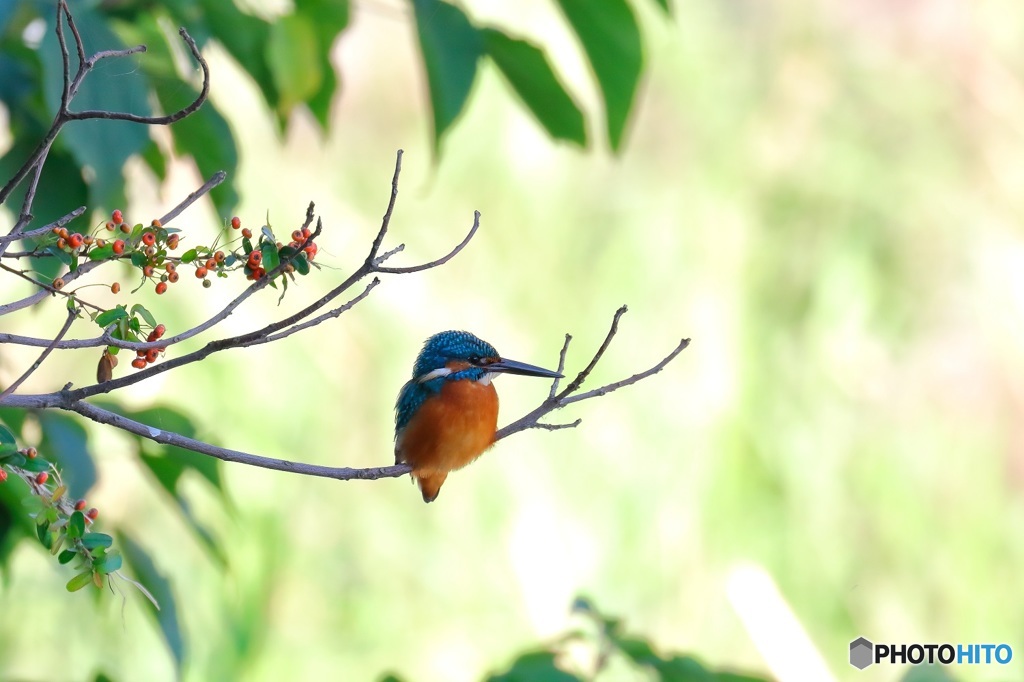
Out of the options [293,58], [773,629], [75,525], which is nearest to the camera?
[75,525]

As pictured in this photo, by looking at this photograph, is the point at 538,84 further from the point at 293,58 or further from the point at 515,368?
the point at 515,368

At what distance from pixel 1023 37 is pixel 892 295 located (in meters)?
1.89

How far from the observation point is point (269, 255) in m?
0.95

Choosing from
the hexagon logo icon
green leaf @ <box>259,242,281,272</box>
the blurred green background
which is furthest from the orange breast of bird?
the blurred green background

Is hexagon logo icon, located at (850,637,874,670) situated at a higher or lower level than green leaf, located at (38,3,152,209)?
higher

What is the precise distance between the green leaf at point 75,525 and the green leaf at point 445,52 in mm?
→ 1065

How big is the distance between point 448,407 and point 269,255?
1.86 ft

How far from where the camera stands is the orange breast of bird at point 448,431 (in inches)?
55.6

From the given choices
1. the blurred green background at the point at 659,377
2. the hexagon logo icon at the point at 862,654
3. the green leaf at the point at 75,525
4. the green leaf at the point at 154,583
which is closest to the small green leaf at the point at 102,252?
the green leaf at the point at 75,525

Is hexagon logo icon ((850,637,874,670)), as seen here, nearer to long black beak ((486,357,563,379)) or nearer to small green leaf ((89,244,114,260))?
long black beak ((486,357,563,379))

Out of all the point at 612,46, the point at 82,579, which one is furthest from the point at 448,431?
the point at 612,46

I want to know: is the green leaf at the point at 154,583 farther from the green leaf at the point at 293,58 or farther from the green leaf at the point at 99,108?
the green leaf at the point at 293,58

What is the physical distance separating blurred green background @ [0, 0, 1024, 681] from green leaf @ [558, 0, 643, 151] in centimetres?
298

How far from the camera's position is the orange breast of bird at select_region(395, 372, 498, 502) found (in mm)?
1413
